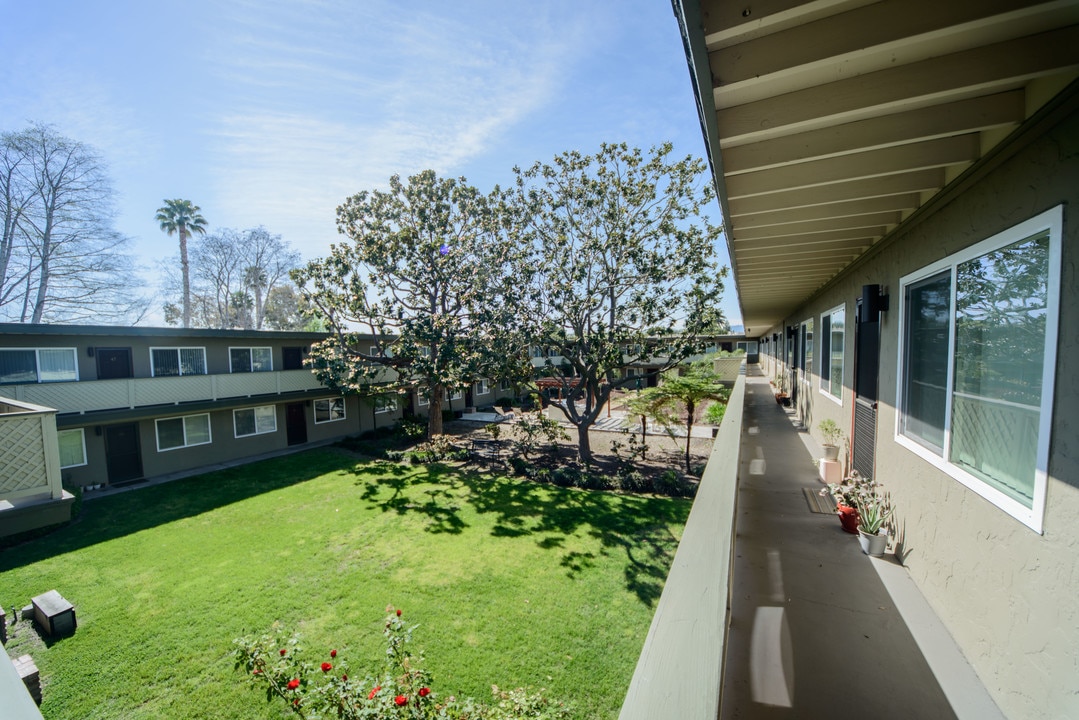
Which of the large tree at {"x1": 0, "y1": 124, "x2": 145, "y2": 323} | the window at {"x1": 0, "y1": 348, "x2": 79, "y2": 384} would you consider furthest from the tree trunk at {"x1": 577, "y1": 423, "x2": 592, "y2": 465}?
the large tree at {"x1": 0, "y1": 124, "x2": 145, "y2": 323}

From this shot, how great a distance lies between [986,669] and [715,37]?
152 inches

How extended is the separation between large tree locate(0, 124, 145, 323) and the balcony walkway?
32.8 metres

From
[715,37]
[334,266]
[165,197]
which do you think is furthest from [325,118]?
[165,197]

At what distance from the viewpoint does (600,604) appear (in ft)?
19.1

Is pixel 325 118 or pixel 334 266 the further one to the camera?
pixel 334 266

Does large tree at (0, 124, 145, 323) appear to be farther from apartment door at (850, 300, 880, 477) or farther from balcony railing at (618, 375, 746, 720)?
apartment door at (850, 300, 880, 477)

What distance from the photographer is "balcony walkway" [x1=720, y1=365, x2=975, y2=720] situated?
2.55 m

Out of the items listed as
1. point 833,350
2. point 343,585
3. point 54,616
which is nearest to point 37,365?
point 54,616

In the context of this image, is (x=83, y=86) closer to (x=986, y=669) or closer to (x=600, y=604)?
(x=600, y=604)

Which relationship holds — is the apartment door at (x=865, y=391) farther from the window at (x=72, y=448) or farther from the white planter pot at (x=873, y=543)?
the window at (x=72, y=448)

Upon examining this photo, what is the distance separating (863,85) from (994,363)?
206 cm

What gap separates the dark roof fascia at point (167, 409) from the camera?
10602 millimetres

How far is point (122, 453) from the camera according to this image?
1220cm

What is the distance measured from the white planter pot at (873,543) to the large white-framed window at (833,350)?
292cm
